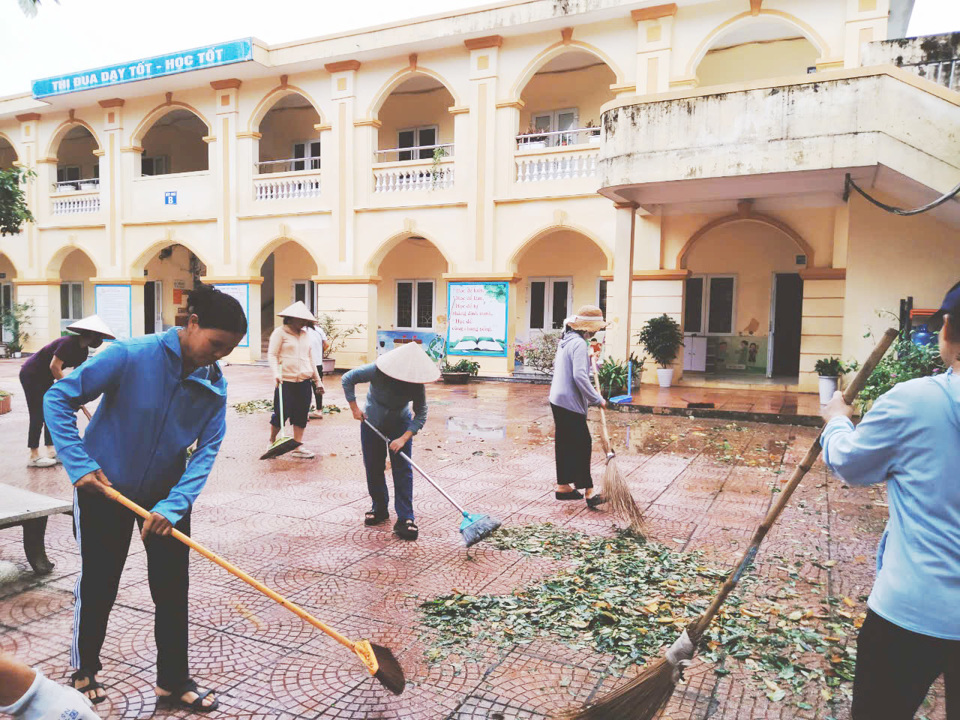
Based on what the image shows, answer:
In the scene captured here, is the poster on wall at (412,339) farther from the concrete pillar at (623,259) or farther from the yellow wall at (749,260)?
the yellow wall at (749,260)

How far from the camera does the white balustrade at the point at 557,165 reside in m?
14.7

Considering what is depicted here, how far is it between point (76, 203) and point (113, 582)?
22.0 meters

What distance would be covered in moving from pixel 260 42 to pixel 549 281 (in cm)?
952

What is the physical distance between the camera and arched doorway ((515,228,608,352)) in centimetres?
1730

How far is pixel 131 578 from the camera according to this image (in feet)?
13.4

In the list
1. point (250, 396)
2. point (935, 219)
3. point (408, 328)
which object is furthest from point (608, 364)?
point (408, 328)

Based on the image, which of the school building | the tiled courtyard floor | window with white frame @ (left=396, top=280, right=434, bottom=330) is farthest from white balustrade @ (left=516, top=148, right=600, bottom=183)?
the tiled courtyard floor

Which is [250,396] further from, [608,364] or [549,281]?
[549,281]

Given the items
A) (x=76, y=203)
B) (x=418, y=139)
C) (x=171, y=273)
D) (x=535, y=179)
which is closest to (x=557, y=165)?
(x=535, y=179)

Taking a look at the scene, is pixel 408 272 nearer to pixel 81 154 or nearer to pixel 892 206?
pixel 892 206

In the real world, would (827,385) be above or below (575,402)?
below

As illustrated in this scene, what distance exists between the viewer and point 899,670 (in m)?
1.88

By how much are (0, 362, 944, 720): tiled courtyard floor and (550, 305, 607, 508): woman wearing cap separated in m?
0.26

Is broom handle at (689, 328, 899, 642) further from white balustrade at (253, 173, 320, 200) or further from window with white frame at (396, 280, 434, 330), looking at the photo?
window with white frame at (396, 280, 434, 330)
